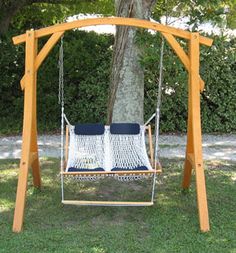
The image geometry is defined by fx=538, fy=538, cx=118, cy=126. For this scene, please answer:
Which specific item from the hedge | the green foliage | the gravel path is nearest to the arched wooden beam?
the gravel path

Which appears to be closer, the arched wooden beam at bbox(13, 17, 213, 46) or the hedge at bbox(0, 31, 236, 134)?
the arched wooden beam at bbox(13, 17, 213, 46)

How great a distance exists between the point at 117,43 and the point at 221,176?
205 centimetres

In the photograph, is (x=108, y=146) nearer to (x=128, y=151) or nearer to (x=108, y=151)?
(x=108, y=151)

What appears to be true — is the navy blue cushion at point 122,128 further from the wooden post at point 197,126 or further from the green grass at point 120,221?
the wooden post at point 197,126

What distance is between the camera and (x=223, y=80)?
903 cm

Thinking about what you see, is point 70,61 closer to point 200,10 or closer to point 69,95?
point 69,95

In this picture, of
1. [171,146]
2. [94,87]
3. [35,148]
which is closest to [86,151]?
[35,148]

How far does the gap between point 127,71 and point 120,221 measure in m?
2.06

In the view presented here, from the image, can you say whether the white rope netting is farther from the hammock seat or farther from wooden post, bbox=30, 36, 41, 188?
wooden post, bbox=30, 36, 41, 188

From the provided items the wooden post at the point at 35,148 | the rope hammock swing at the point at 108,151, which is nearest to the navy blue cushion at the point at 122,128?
the rope hammock swing at the point at 108,151

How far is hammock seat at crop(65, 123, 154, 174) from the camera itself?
5316mm

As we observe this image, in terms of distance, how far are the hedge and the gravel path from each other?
0.38 metres

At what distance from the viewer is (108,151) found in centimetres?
559

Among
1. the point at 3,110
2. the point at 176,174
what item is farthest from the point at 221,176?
the point at 3,110
